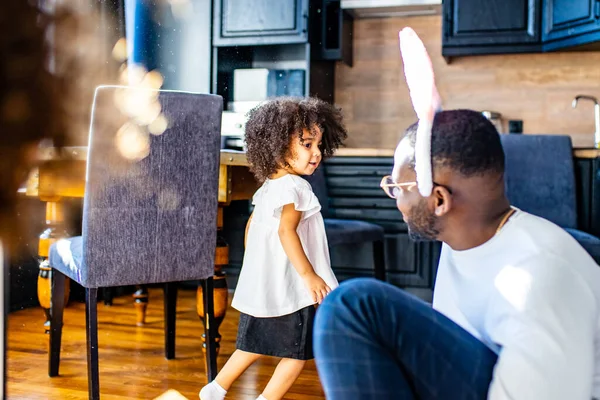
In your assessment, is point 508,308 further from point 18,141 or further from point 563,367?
point 18,141

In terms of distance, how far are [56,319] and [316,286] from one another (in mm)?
880

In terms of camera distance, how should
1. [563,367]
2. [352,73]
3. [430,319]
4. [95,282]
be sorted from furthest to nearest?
[352,73] < [95,282] < [430,319] < [563,367]

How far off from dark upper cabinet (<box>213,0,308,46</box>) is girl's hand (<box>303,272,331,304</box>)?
2161 mm

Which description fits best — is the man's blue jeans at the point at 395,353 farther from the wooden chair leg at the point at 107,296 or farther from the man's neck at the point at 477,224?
the wooden chair leg at the point at 107,296

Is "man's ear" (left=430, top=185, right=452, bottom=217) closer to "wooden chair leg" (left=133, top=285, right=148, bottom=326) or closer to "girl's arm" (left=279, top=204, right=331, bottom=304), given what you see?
"girl's arm" (left=279, top=204, right=331, bottom=304)

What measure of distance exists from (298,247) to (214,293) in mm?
573

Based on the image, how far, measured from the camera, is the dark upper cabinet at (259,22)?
3.50 m

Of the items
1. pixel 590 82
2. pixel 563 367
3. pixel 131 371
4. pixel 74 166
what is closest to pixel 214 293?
pixel 131 371

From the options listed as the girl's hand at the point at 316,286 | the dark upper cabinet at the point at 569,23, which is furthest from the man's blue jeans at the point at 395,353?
the dark upper cabinet at the point at 569,23

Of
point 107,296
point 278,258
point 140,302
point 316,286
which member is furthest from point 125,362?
point 107,296

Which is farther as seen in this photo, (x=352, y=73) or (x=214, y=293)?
(x=352, y=73)

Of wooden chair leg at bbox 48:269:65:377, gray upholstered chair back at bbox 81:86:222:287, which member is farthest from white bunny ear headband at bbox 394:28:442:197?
wooden chair leg at bbox 48:269:65:377

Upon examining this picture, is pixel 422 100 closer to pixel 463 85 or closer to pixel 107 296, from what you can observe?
pixel 107 296

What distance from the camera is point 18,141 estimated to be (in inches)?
83.7
